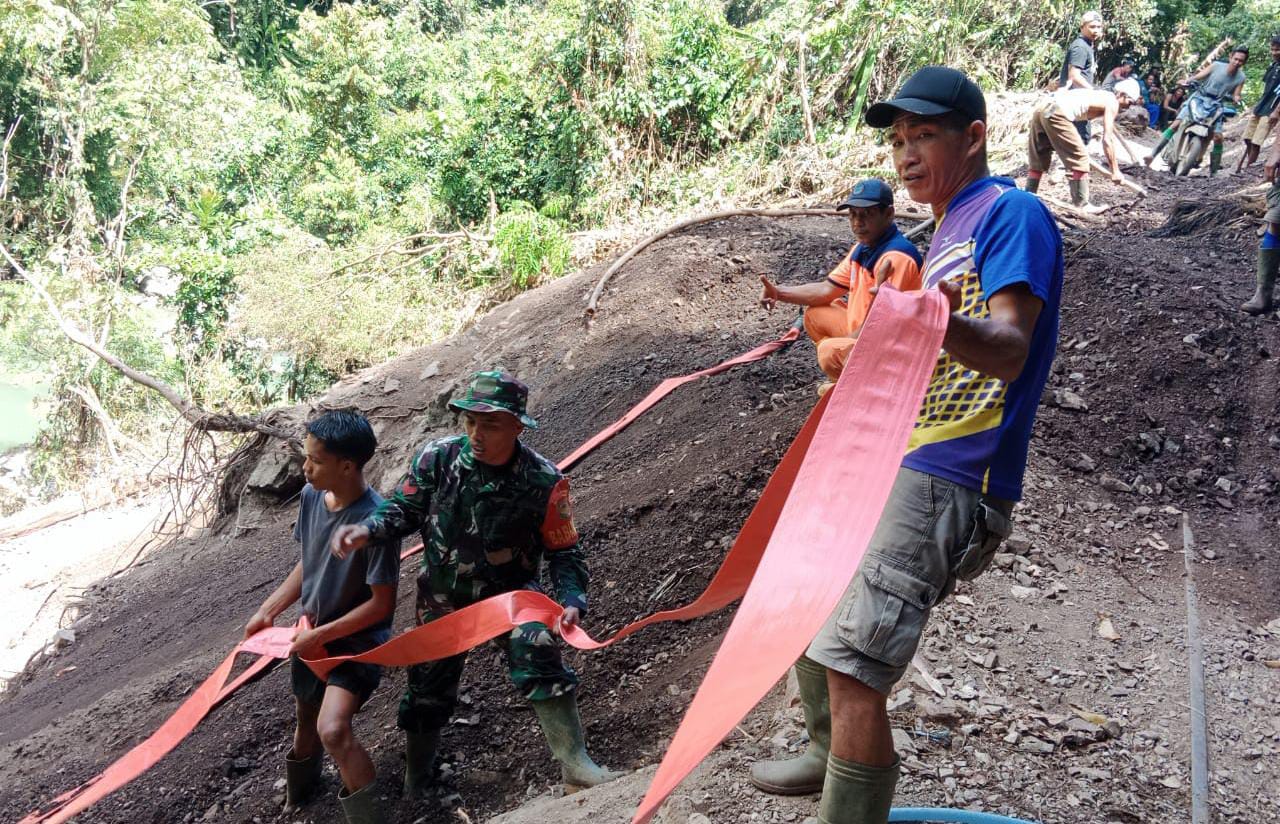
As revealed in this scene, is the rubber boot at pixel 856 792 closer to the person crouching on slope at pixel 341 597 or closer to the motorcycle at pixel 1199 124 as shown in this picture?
the person crouching on slope at pixel 341 597

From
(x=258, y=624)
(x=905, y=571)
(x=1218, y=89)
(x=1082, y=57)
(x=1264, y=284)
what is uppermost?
(x=1082, y=57)

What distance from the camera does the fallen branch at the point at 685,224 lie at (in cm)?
750

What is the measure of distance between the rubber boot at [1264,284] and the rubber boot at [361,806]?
5870 mm

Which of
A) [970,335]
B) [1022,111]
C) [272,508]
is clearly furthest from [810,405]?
[1022,111]

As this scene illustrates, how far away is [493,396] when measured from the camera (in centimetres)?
253

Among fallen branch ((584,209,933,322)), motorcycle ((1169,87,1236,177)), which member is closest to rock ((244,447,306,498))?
fallen branch ((584,209,933,322))

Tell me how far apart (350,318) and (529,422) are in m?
8.33

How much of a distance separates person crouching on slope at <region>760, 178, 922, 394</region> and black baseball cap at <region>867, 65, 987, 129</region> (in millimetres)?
1318

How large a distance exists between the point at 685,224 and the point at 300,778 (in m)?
6.15

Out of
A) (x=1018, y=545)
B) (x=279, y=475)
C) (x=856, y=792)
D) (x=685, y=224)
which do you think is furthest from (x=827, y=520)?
Result: (x=685, y=224)

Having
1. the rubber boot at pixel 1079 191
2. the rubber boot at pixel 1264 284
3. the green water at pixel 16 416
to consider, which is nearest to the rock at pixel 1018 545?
the rubber boot at pixel 1264 284

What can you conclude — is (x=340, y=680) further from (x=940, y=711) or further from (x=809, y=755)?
(x=940, y=711)

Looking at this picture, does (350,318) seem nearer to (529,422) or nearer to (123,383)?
(123,383)

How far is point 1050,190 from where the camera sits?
8.95 m
